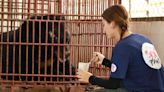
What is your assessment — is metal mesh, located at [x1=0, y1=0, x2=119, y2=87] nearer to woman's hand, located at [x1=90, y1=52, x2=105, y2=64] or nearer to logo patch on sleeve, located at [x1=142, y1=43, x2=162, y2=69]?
woman's hand, located at [x1=90, y1=52, x2=105, y2=64]

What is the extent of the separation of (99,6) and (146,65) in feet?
4.56

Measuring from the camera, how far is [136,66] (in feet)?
8.61

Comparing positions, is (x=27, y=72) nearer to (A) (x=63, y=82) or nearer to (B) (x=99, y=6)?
(A) (x=63, y=82)

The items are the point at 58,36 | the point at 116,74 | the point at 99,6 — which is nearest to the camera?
the point at 116,74

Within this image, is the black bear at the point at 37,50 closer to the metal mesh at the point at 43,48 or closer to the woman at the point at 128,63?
the metal mesh at the point at 43,48

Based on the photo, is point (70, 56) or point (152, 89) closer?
point (152, 89)

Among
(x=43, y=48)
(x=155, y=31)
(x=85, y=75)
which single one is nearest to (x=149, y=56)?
(x=85, y=75)

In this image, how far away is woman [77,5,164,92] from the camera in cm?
258

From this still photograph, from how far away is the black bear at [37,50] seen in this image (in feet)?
11.1

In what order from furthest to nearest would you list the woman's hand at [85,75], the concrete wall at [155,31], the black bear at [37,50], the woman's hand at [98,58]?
the concrete wall at [155,31], the black bear at [37,50], the woman's hand at [98,58], the woman's hand at [85,75]

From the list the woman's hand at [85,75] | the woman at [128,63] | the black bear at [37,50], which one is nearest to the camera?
the woman at [128,63]

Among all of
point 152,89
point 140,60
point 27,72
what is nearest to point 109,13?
point 140,60

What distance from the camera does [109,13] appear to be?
2.69m

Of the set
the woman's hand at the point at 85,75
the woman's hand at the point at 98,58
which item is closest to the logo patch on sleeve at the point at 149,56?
the woman's hand at the point at 85,75
